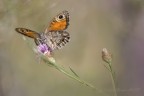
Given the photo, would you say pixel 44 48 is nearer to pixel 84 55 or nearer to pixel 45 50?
pixel 45 50

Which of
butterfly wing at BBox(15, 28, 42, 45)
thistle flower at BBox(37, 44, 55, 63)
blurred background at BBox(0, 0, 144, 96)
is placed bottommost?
thistle flower at BBox(37, 44, 55, 63)

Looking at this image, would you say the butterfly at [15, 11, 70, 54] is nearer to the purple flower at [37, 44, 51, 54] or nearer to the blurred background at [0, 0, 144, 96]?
the purple flower at [37, 44, 51, 54]

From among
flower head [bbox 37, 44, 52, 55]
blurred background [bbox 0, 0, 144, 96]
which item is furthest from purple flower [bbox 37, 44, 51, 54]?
blurred background [bbox 0, 0, 144, 96]

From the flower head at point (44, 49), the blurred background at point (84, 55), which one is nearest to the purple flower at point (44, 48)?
the flower head at point (44, 49)

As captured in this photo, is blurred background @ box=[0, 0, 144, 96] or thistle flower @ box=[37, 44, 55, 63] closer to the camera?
thistle flower @ box=[37, 44, 55, 63]

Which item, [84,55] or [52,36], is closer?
[52,36]

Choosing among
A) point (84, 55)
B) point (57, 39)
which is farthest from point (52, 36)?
point (84, 55)
